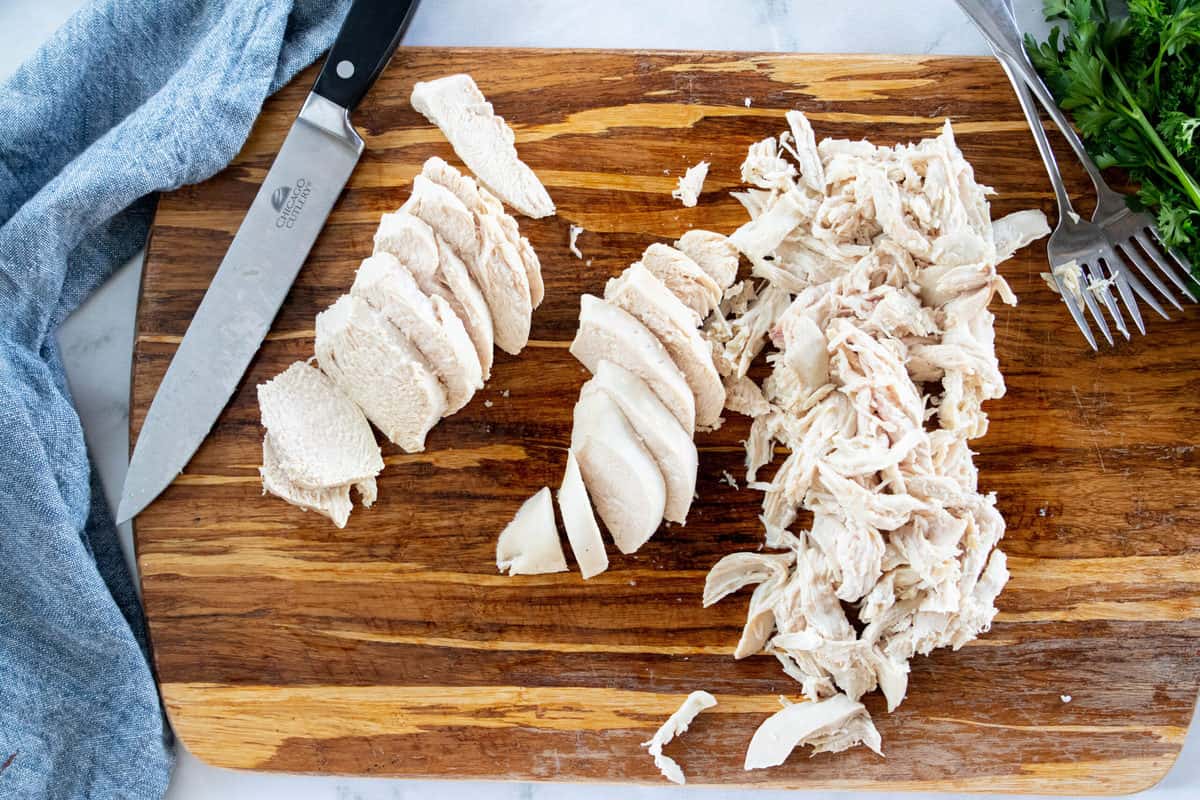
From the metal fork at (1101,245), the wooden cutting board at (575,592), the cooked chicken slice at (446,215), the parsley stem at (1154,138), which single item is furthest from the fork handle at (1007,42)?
the cooked chicken slice at (446,215)

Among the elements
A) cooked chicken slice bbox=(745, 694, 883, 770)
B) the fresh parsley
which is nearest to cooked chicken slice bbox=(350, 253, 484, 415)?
cooked chicken slice bbox=(745, 694, 883, 770)

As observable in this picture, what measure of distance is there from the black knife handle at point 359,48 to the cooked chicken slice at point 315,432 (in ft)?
2.65

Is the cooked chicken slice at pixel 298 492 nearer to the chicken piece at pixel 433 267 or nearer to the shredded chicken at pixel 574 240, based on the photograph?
the chicken piece at pixel 433 267

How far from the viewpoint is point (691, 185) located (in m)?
2.93

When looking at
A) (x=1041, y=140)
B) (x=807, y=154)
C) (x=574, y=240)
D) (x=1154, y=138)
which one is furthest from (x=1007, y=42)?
(x=574, y=240)

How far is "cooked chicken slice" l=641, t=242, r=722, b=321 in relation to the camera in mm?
2783

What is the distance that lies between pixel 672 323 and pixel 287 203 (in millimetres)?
1186

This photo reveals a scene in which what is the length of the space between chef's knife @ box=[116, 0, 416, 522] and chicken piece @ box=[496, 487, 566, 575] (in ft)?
3.03

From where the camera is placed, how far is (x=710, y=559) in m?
2.90

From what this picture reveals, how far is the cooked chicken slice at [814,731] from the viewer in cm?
276

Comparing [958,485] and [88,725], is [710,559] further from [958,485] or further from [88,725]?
[88,725]

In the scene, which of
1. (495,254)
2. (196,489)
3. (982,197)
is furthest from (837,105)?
(196,489)

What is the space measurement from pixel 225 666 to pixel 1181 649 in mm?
2829

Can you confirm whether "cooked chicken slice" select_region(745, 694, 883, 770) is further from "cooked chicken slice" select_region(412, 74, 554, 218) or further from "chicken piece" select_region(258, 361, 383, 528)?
"cooked chicken slice" select_region(412, 74, 554, 218)
